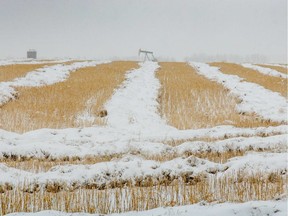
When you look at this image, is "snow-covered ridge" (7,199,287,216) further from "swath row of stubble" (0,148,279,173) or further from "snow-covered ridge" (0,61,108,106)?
"snow-covered ridge" (0,61,108,106)

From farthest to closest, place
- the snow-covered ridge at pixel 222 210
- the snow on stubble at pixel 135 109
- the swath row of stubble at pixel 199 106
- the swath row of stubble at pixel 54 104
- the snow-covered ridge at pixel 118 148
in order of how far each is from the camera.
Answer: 1. the swath row of stubble at pixel 199 106
2. the snow on stubble at pixel 135 109
3. the swath row of stubble at pixel 54 104
4. the snow-covered ridge at pixel 118 148
5. the snow-covered ridge at pixel 222 210

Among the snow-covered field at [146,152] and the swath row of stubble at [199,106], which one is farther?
the swath row of stubble at [199,106]

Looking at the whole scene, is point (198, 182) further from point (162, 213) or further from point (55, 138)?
point (55, 138)

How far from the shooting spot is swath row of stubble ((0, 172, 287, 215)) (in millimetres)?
5426

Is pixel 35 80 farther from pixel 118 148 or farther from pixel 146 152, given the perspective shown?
pixel 146 152

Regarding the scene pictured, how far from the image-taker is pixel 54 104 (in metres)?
16.3

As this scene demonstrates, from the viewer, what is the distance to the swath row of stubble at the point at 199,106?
13.9 metres

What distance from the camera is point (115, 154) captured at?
939 centimetres

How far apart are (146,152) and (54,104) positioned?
8.06 m

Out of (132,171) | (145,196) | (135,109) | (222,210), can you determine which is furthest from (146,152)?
(135,109)

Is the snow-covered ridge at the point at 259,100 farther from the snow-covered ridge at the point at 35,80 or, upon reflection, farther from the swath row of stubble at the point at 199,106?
the snow-covered ridge at the point at 35,80

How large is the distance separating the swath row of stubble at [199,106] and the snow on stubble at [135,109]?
1.60 feet

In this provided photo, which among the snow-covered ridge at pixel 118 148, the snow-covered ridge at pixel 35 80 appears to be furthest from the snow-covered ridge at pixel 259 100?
the snow-covered ridge at pixel 35 80

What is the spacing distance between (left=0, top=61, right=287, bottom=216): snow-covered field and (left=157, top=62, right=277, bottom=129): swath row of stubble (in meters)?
0.65
